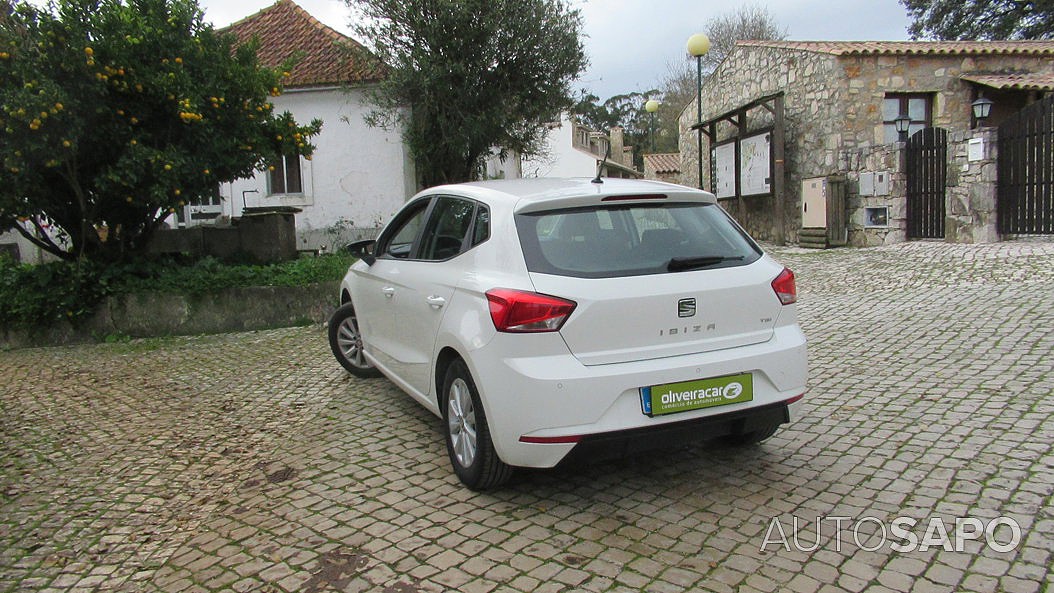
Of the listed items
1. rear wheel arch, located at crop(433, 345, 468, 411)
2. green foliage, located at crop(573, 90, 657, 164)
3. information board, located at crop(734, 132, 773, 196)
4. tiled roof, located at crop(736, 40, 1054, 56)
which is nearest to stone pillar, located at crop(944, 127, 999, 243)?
tiled roof, located at crop(736, 40, 1054, 56)

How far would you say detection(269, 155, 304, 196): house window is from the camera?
17469 mm

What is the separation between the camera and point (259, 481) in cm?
416

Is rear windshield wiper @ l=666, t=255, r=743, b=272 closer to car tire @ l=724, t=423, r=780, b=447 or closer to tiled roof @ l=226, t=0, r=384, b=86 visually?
car tire @ l=724, t=423, r=780, b=447

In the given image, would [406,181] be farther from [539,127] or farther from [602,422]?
[602,422]

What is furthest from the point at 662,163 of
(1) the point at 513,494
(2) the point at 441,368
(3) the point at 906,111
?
(1) the point at 513,494

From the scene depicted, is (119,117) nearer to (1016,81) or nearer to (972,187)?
(972,187)

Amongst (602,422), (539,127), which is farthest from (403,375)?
(539,127)

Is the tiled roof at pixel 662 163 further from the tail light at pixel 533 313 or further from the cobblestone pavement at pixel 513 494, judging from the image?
the tail light at pixel 533 313

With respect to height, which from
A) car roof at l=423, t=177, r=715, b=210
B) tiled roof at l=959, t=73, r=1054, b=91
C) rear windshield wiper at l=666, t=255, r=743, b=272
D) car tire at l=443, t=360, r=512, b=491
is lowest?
car tire at l=443, t=360, r=512, b=491

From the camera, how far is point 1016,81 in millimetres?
16281

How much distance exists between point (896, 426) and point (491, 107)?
11.4m

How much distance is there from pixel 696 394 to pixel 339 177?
49.8 feet

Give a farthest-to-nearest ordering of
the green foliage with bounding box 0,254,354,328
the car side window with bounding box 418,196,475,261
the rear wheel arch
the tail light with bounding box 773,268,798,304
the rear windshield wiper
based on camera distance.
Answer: the green foliage with bounding box 0,254,354,328
the car side window with bounding box 418,196,475,261
the rear wheel arch
the tail light with bounding box 773,268,798,304
the rear windshield wiper

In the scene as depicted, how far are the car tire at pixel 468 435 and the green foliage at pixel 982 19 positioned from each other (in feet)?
118
